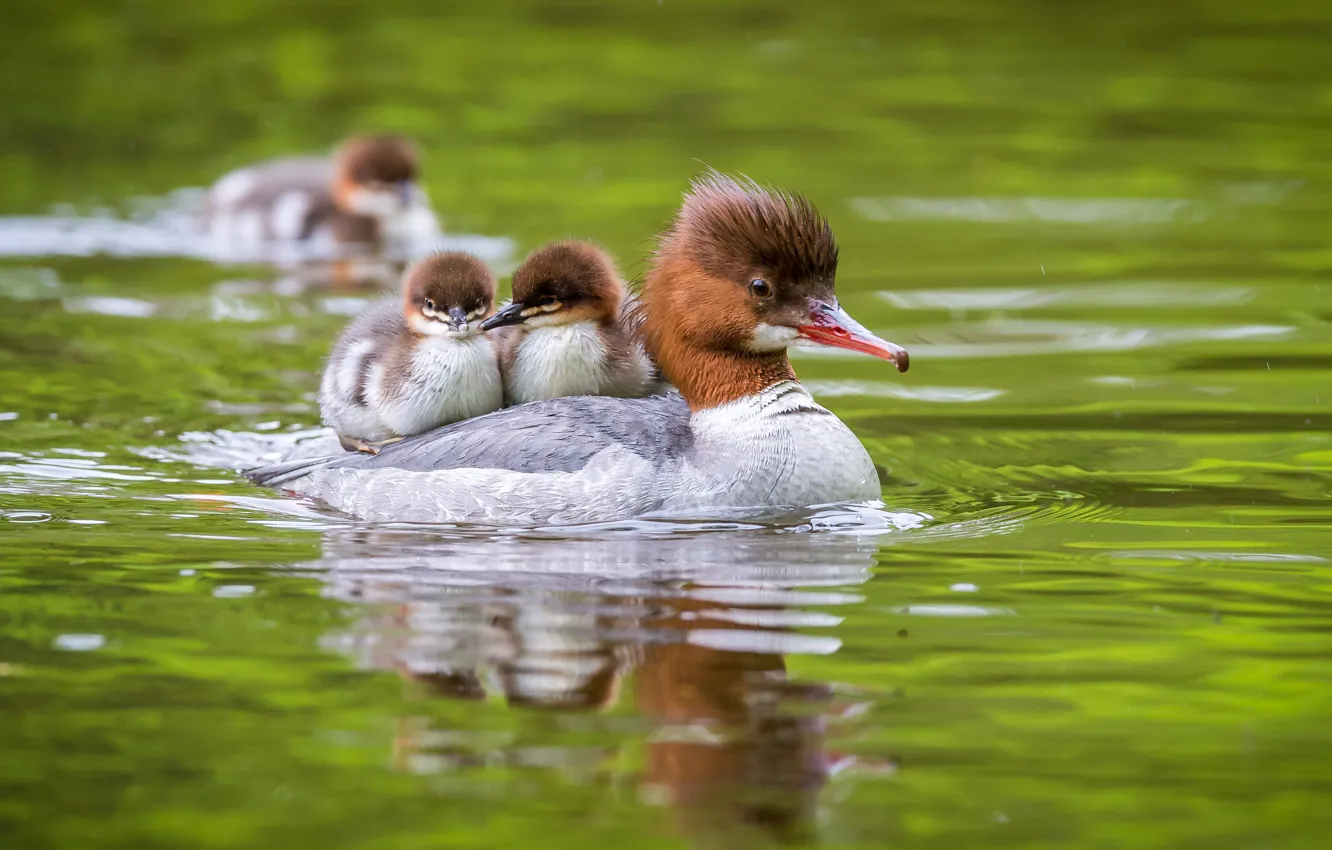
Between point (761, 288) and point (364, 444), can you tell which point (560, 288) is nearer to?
point (761, 288)

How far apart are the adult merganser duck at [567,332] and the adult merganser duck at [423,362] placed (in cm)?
16

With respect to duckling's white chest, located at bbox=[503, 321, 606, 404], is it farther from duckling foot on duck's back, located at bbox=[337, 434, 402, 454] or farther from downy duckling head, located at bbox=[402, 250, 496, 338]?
duckling foot on duck's back, located at bbox=[337, 434, 402, 454]

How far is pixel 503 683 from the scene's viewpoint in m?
5.31

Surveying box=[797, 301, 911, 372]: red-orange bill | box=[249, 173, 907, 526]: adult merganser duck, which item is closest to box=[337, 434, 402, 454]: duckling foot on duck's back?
box=[249, 173, 907, 526]: adult merganser duck

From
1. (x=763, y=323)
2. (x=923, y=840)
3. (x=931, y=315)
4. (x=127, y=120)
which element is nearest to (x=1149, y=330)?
(x=931, y=315)

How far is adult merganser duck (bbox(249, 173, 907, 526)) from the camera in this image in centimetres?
714

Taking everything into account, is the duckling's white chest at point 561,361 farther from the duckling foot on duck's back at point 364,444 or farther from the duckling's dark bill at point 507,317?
the duckling foot on duck's back at point 364,444

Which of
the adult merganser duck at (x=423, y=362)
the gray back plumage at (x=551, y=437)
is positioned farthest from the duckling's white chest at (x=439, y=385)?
the gray back plumage at (x=551, y=437)

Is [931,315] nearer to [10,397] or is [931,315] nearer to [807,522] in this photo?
[807,522]

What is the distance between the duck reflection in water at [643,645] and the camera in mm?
4715

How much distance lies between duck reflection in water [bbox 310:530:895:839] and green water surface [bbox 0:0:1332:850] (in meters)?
0.02

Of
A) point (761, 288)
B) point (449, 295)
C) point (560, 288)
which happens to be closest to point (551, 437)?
point (560, 288)

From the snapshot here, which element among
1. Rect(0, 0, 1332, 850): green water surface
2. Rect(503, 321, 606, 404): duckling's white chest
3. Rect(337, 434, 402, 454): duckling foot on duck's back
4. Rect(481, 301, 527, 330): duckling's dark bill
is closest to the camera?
Rect(0, 0, 1332, 850): green water surface

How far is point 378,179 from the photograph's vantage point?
45.2 feet
